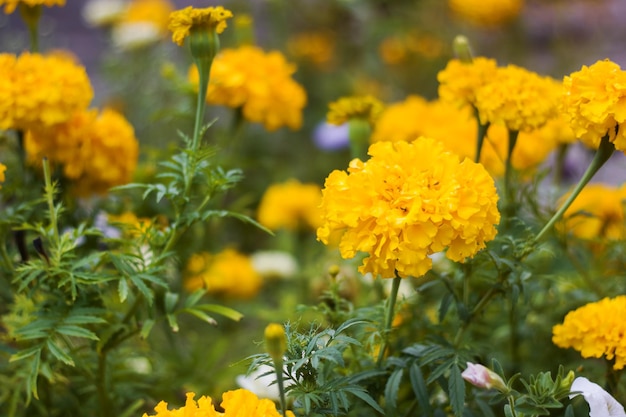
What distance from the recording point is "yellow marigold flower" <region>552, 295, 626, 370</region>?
3.18 ft

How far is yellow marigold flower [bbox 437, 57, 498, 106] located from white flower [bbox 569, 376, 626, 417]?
0.43m

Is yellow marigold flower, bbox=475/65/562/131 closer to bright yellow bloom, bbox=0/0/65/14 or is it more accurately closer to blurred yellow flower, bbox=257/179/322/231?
bright yellow bloom, bbox=0/0/65/14

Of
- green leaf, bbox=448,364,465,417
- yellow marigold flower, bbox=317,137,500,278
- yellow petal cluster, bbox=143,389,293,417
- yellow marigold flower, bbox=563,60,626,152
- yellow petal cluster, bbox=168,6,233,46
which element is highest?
yellow petal cluster, bbox=168,6,233,46

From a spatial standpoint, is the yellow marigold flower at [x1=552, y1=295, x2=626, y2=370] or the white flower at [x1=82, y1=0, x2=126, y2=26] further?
the white flower at [x1=82, y1=0, x2=126, y2=26]

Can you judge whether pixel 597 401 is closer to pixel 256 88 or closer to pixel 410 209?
pixel 410 209

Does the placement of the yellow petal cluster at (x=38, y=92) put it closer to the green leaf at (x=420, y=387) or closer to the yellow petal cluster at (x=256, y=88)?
the yellow petal cluster at (x=256, y=88)

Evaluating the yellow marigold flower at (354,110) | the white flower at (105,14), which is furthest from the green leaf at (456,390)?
the white flower at (105,14)

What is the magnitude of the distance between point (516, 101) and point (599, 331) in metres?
0.33

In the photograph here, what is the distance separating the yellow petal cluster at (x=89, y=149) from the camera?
1264mm

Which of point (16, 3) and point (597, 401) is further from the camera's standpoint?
point (16, 3)

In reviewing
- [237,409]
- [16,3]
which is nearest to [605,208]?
[237,409]

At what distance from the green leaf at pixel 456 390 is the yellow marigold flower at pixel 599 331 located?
174 mm

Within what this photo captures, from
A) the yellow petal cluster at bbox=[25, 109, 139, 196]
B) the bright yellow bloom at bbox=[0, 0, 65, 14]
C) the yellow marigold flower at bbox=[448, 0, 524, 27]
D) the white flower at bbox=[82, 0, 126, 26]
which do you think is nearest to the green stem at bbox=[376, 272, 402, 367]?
the yellow petal cluster at bbox=[25, 109, 139, 196]

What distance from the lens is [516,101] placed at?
110 cm
